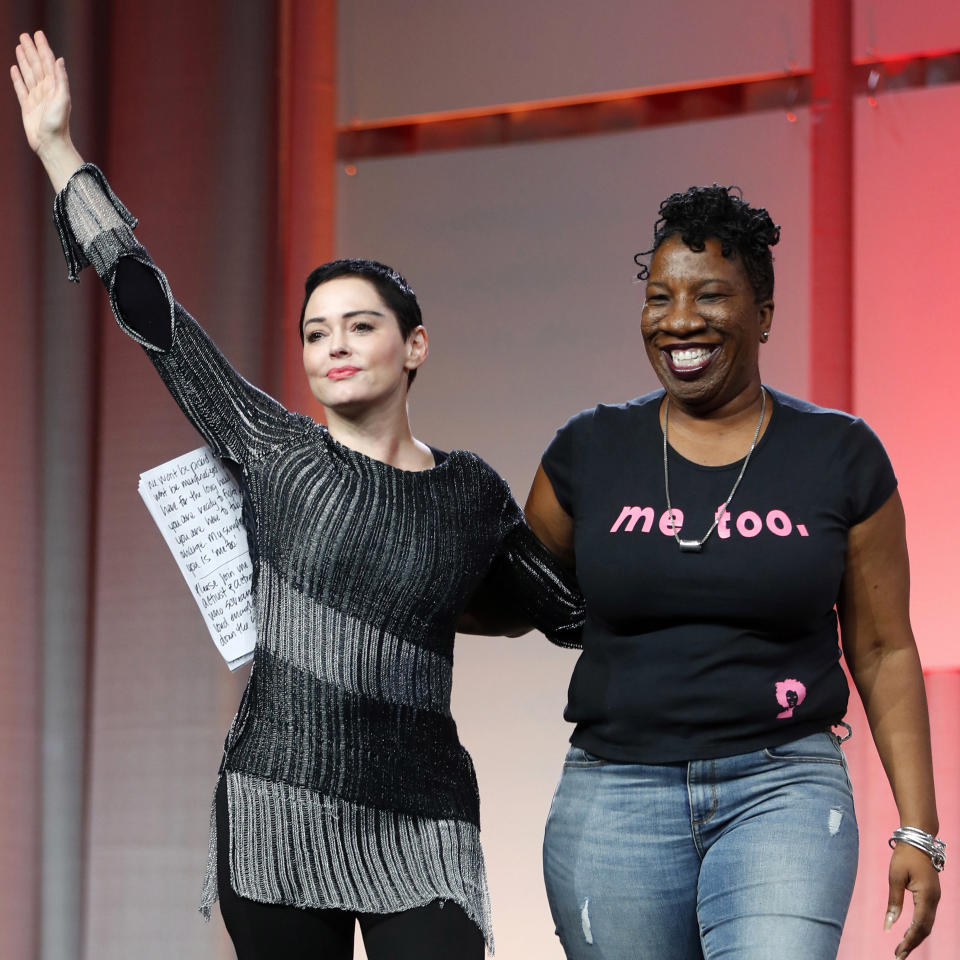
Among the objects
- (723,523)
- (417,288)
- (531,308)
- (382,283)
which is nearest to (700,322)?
(723,523)

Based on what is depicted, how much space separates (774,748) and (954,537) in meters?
1.60

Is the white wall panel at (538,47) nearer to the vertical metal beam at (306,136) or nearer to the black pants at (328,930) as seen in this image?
the vertical metal beam at (306,136)

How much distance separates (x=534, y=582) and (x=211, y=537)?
1.56 ft

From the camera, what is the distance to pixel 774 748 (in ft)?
6.04

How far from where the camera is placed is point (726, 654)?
1852 mm

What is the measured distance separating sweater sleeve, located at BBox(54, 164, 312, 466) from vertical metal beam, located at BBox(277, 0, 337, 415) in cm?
192

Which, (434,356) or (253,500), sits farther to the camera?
(434,356)

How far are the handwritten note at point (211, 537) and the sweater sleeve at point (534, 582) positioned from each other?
0.36m

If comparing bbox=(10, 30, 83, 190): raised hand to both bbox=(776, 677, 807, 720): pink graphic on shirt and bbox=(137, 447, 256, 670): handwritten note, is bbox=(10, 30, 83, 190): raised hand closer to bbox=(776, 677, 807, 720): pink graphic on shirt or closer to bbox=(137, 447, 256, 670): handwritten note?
bbox=(137, 447, 256, 670): handwritten note

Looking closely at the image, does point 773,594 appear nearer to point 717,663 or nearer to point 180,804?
point 717,663

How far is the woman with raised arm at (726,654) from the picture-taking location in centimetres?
182

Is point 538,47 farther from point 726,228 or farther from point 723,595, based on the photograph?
point 723,595

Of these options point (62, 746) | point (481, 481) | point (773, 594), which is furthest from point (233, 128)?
point (773, 594)

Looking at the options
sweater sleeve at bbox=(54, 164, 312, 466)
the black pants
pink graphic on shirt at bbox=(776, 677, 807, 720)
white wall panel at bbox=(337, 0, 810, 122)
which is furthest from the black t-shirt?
white wall panel at bbox=(337, 0, 810, 122)
